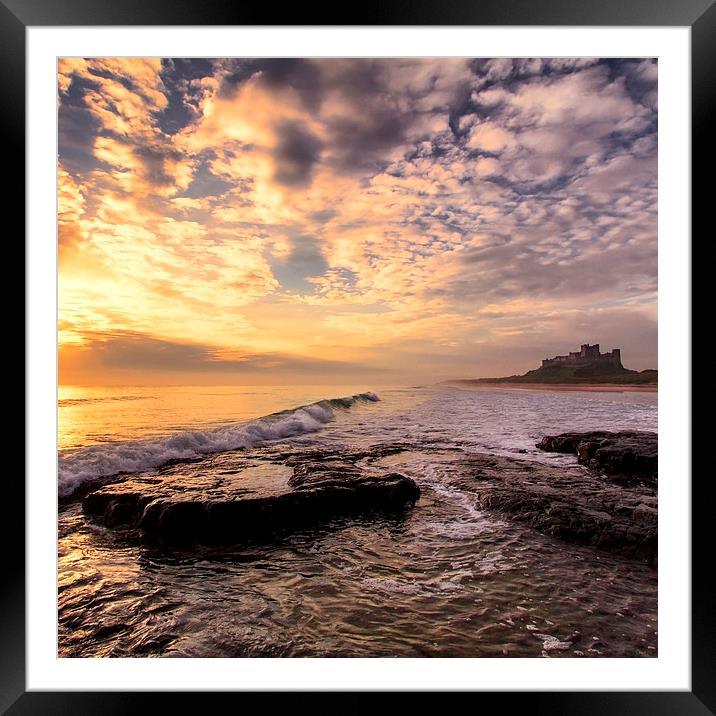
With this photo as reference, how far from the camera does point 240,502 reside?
9.70ft

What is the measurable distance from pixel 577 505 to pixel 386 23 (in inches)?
135

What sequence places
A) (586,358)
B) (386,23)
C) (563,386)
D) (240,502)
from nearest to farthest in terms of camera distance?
(386,23) → (240,502) → (586,358) → (563,386)

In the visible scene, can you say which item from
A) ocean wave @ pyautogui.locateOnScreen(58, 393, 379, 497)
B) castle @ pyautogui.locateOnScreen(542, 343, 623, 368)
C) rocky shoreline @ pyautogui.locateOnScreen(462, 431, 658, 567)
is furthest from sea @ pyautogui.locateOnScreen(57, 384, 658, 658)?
castle @ pyautogui.locateOnScreen(542, 343, 623, 368)

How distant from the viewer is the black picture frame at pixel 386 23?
162 cm

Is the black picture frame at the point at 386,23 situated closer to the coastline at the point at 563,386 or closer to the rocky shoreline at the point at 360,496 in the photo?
the rocky shoreline at the point at 360,496

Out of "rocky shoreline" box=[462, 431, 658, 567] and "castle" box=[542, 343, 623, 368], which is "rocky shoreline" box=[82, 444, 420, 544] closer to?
"rocky shoreline" box=[462, 431, 658, 567]

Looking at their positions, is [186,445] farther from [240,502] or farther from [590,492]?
[590,492]

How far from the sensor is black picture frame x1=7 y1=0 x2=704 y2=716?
162 cm

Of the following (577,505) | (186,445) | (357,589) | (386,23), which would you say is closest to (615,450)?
(577,505)

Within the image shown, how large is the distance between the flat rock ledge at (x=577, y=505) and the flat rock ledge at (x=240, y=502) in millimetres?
871

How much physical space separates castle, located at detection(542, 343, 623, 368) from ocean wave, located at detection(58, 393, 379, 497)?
3.45 metres

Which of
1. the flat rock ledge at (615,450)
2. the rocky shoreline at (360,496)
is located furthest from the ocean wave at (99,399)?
the flat rock ledge at (615,450)

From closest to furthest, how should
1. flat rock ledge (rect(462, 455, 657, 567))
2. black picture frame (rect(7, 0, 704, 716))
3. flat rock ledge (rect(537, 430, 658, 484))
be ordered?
1. black picture frame (rect(7, 0, 704, 716))
2. flat rock ledge (rect(462, 455, 657, 567))
3. flat rock ledge (rect(537, 430, 658, 484))
